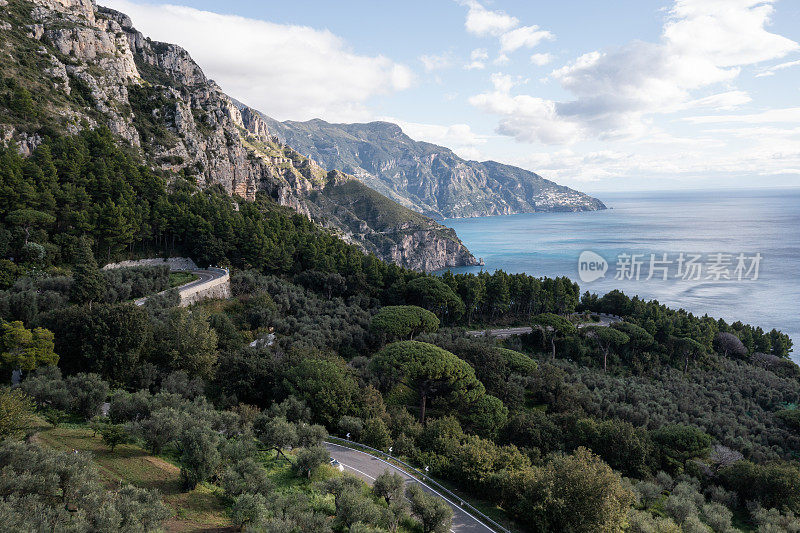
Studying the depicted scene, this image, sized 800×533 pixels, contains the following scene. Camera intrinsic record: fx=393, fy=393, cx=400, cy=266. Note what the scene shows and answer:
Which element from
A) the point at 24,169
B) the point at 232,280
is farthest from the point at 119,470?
the point at 24,169

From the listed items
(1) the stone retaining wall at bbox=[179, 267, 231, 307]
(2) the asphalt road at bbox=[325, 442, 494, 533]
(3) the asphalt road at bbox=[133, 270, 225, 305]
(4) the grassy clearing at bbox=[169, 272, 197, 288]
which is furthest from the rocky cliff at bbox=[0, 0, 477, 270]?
(2) the asphalt road at bbox=[325, 442, 494, 533]

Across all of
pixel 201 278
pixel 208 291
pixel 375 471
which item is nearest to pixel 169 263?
pixel 201 278

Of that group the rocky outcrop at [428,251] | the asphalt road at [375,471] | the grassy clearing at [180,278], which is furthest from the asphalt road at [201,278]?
the rocky outcrop at [428,251]

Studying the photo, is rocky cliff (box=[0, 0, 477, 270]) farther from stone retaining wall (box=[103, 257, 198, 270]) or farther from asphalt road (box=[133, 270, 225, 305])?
asphalt road (box=[133, 270, 225, 305])

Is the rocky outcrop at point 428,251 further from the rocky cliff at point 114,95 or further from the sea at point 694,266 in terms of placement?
the rocky cliff at point 114,95

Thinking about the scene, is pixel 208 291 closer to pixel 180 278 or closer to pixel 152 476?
pixel 180 278
